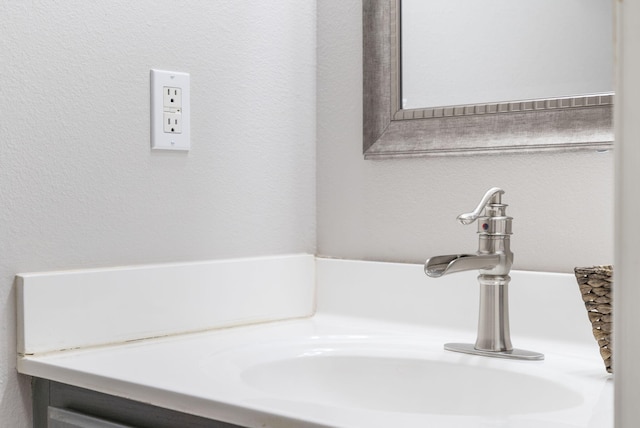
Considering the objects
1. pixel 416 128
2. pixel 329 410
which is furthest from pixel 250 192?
pixel 329 410

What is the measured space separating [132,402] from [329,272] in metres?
0.52

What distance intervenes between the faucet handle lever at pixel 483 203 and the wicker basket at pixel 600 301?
0.52 ft

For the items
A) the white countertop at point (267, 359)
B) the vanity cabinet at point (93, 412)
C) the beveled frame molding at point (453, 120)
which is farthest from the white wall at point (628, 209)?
the beveled frame molding at point (453, 120)

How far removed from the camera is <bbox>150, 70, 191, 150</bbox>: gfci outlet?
1.12 metres

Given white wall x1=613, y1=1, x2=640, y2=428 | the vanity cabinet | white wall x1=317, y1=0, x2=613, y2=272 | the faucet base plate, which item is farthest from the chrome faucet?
white wall x1=613, y1=1, x2=640, y2=428

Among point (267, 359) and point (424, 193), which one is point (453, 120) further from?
point (267, 359)

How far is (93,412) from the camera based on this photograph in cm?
93

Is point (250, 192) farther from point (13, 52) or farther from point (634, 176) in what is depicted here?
point (634, 176)

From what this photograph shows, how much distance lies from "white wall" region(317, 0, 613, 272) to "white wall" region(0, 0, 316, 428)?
0.04 metres

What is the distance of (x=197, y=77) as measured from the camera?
1.19 metres

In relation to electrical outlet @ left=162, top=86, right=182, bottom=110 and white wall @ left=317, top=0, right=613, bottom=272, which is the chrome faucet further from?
electrical outlet @ left=162, top=86, right=182, bottom=110

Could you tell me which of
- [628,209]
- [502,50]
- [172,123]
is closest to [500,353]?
[502,50]

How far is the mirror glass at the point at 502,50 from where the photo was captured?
1.06 meters

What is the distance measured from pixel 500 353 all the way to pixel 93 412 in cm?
53
